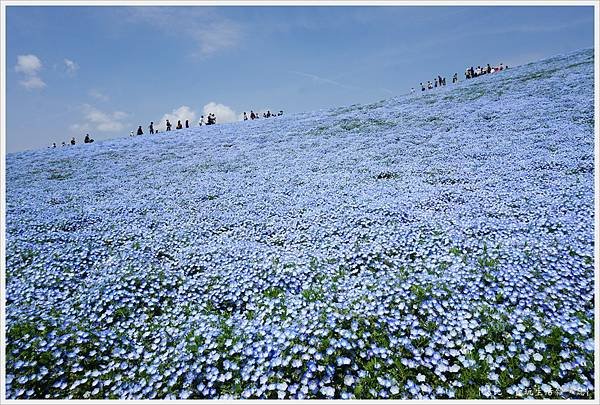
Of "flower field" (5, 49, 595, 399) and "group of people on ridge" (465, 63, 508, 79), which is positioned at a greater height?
"group of people on ridge" (465, 63, 508, 79)

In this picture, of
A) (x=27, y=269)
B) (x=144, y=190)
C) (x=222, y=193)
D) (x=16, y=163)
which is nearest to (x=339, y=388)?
(x=27, y=269)

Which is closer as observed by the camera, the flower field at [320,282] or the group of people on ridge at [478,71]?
the flower field at [320,282]

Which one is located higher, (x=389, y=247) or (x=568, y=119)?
(x=568, y=119)

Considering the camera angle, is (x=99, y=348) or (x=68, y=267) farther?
(x=68, y=267)

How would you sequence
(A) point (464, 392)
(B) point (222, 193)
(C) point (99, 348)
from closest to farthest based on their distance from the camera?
(A) point (464, 392)
(C) point (99, 348)
(B) point (222, 193)

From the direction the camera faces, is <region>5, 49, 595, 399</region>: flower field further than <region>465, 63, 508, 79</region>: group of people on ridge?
No

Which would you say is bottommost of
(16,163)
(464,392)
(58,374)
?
(464,392)

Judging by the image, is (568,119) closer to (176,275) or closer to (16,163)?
(176,275)

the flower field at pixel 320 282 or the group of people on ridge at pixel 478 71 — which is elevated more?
the group of people on ridge at pixel 478 71
